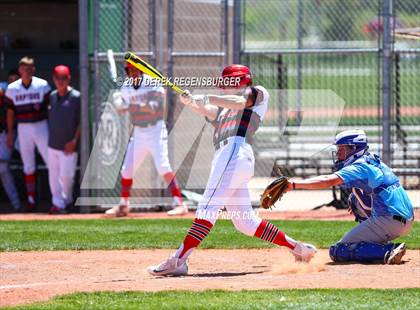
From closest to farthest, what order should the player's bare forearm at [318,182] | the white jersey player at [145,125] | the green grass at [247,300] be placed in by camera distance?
1. the green grass at [247,300]
2. the player's bare forearm at [318,182]
3. the white jersey player at [145,125]

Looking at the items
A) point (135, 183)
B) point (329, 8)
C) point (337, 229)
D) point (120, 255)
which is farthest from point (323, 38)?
point (120, 255)

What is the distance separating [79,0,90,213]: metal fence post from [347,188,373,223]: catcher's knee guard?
6050 mm

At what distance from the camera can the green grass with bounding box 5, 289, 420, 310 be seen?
653 cm

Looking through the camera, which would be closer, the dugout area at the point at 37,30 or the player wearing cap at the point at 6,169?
the player wearing cap at the point at 6,169

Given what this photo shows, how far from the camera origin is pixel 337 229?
38.7 feet

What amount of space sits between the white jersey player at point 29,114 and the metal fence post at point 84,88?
0.63m

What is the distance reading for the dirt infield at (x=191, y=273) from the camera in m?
7.52

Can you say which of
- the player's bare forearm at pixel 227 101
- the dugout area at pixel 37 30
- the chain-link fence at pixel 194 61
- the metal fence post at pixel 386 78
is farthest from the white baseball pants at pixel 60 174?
the player's bare forearm at pixel 227 101

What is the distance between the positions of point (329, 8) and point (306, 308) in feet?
51.3

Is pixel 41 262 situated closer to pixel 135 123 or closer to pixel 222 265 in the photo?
pixel 222 265

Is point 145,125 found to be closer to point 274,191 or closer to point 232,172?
point 232,172

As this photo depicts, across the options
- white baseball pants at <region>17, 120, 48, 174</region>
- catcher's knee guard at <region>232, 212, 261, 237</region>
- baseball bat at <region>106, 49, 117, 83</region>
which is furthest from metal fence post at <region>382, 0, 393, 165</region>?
catcher's knee guard at <region>232, 212, 261, 237</region>

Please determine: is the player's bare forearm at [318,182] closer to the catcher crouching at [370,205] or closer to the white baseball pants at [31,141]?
the catcher crouching at [370,205]

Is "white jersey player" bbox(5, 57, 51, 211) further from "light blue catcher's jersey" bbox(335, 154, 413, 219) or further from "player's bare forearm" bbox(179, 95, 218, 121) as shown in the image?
"light blue catcher's jersey" bbox(335, 154, 413, 219)
